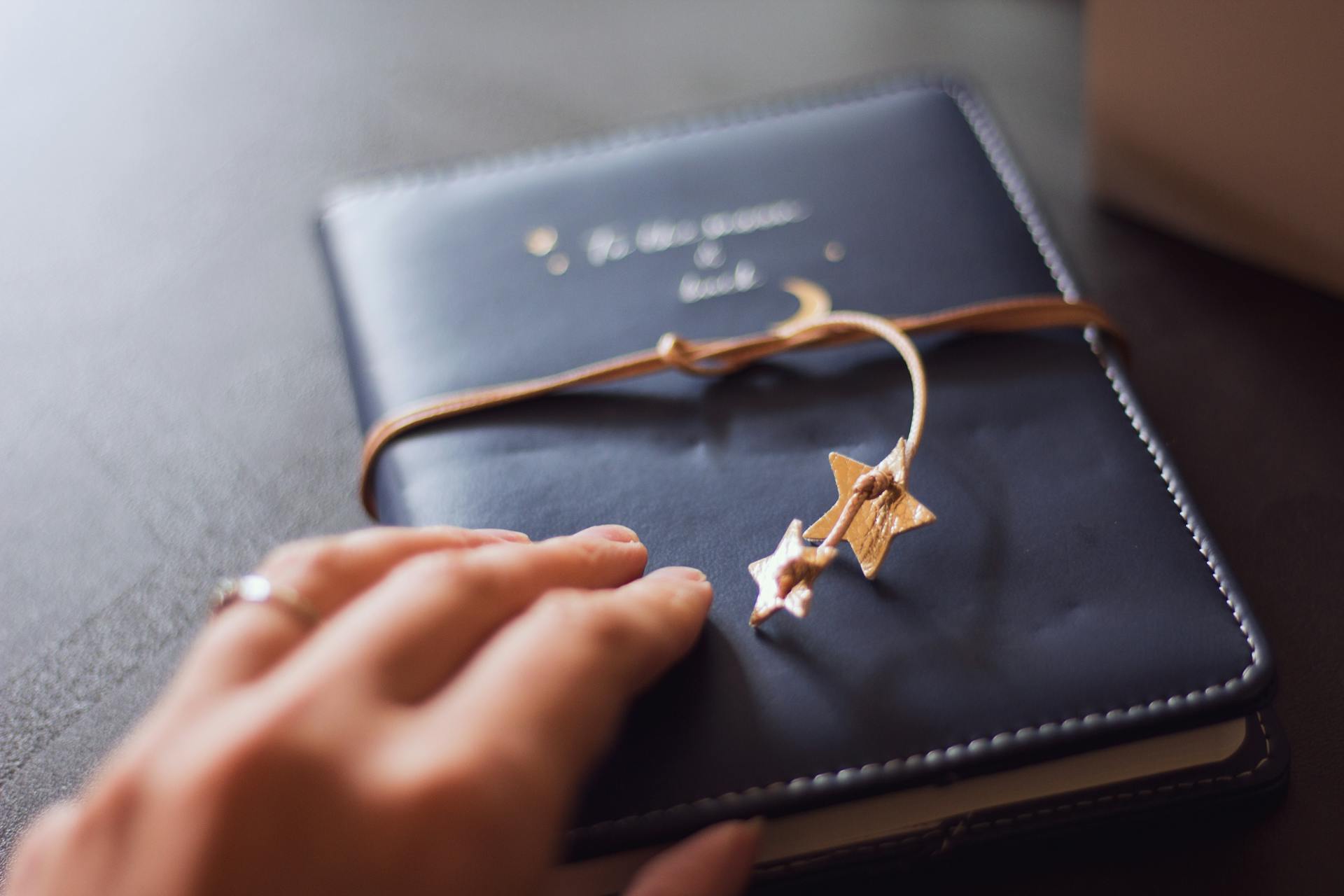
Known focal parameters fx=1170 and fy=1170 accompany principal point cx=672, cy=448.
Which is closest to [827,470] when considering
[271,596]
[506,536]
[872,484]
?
[872,484]

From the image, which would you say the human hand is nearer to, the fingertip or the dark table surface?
the fingertip

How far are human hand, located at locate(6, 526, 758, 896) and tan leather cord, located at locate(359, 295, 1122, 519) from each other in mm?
180

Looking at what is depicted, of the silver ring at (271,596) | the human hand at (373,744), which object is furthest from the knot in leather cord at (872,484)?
the silver ring at (271,596)

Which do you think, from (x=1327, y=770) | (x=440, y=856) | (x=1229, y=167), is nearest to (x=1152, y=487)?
(x=1327, y=770)

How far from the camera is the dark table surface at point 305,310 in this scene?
627mm

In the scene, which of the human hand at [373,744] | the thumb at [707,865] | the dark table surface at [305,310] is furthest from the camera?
the dark table surface at [305,310]

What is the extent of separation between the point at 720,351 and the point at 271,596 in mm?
296

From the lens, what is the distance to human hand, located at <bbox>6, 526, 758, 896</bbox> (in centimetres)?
34

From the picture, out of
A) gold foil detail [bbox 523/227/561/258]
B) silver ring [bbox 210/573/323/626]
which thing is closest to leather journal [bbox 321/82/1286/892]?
gold foil detail [bbox 523/227/561/258]

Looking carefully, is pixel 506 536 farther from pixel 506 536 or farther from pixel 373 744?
pixel 373 744

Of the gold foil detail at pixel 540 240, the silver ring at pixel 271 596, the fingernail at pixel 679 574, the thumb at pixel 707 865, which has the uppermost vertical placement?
the gold foil detail at pixel 540 240

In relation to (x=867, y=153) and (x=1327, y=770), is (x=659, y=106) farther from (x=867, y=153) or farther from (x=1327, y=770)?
(x=1327, y=770)

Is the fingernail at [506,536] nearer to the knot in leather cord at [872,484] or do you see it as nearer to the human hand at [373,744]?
the human hand at [373,744]

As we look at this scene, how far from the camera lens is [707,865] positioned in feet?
1.51
